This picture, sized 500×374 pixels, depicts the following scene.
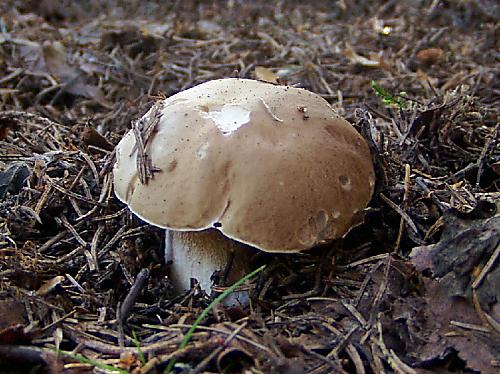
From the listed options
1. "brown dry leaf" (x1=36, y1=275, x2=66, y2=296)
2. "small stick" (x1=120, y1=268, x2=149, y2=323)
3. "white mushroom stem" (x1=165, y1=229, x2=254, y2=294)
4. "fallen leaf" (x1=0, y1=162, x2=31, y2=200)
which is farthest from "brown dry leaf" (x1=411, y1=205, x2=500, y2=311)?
"fallen leaf" (x1=0, y1=162, x2=31, y2=200)

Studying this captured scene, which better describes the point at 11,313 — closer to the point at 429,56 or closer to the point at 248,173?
the point at 248,173

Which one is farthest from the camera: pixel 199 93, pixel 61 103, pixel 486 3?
pixel 486 3

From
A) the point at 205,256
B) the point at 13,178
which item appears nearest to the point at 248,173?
the point at 205,256

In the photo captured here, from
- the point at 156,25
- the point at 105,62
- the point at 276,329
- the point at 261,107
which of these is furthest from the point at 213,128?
the point at 156,25

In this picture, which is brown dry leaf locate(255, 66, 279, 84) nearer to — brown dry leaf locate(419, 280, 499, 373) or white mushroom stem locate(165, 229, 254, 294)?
white mushroom stem locate(165, 229, 254, 294)

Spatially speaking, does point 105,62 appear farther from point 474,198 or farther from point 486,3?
point 486,3

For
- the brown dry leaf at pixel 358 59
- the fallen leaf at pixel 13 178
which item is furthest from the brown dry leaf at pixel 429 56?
the fallen leaf at pixel 13 178

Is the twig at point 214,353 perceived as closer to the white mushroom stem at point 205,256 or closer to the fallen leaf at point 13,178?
the white mushroom stem at point 205,256
